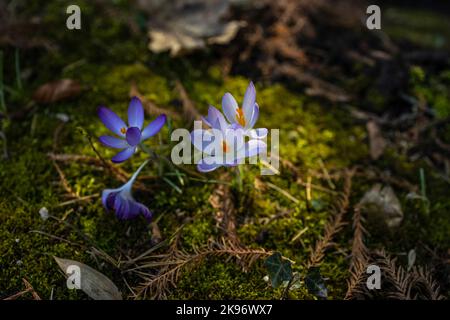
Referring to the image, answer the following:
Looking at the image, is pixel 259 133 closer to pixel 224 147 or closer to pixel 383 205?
pixel 224 147

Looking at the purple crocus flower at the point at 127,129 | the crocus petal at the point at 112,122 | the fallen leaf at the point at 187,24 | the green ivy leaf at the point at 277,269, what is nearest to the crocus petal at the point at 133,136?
the purple crocus flower at the point at 127,129

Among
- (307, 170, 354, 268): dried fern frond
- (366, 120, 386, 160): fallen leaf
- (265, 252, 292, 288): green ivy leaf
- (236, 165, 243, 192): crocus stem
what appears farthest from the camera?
(366, 120, 386, 160): fallen leaf

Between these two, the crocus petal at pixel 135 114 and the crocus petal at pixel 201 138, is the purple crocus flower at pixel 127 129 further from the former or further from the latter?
the crocus petal at pixel 201 138

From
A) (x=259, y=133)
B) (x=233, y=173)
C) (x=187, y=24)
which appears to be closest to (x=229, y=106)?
(x=259, y=133)

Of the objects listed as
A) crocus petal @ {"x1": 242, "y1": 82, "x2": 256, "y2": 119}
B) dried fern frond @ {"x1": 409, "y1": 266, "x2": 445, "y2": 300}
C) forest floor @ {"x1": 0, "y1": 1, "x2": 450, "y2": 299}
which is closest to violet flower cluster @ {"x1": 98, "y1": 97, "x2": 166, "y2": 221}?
forest floor @ {"x1": 0, "y1": 1, "x2": 450, "y2": 299}

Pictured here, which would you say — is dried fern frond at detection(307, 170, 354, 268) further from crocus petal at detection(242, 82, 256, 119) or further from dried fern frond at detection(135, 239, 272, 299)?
crocus petal at detection(242, 82, 256, 119)
